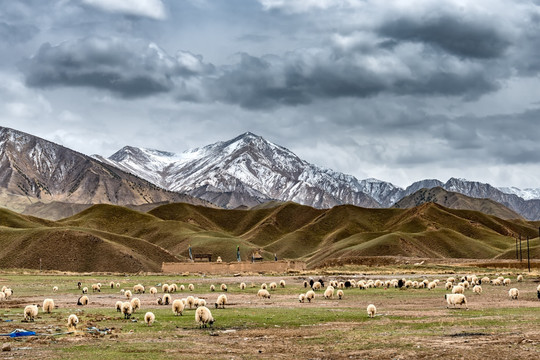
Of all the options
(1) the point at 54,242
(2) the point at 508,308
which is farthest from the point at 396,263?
(2) the point at 508,308

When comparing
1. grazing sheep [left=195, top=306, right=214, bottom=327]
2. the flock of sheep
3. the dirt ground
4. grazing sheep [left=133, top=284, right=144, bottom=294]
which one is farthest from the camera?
grazing sheep [left=133, top=284, right=144, bottom=294]

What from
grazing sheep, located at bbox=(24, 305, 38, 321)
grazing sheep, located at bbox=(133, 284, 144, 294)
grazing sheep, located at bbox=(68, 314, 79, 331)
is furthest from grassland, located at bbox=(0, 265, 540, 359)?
grazing sheep, located at bbox=(133, 284, 144, 294)

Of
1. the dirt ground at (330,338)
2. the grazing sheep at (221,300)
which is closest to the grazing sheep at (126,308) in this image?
the dirt ground at (330,338)

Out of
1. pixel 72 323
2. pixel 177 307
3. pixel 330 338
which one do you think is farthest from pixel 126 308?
pixel 330 338

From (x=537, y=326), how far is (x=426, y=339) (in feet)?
20.1

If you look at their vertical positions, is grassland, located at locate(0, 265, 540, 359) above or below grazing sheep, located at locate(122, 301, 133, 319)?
below

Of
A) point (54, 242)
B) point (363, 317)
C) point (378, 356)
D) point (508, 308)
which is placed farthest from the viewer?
point (54, 242)

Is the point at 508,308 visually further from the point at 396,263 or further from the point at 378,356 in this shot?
the point at 396,263

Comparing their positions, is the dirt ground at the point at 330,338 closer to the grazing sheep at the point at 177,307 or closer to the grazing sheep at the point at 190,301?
the grazing sheep at the point at 177,307

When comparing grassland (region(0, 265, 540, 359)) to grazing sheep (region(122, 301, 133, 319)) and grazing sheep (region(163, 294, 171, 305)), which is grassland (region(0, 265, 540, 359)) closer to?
grazing sheep (region(122, 301, 133, 319))

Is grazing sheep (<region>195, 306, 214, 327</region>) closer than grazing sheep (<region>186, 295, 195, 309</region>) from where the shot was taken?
Yes

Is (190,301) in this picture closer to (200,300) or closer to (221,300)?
(200,300)

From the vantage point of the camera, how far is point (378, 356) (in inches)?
831

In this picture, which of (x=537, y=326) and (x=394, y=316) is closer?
(x=537, y=326)
